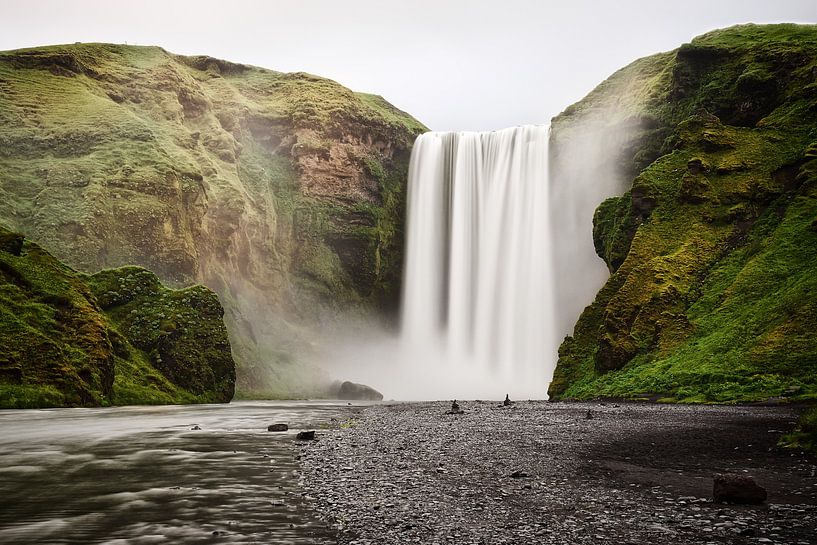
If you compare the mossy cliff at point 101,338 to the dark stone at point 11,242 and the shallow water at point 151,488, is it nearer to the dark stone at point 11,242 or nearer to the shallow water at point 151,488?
the dark stone at point 11,242

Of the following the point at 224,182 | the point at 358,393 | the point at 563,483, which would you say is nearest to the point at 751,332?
the point at 563,483

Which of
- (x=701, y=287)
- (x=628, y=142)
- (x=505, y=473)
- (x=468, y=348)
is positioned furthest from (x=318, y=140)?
(x=505, y=473)

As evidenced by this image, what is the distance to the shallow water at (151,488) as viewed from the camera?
7973 mm

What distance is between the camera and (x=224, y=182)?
75.0 metres

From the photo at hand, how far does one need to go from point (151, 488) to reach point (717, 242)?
4125 cm

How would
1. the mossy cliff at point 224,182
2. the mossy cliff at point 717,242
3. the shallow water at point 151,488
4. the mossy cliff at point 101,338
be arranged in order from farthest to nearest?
the mossy cliff at point 224,182 < the mossy cliff at point 101,338 < the mossy cliff at point 717,242 < the shallow water at point 151,488

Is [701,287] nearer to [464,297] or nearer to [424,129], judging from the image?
[464,297]

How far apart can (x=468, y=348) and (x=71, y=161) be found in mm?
48234

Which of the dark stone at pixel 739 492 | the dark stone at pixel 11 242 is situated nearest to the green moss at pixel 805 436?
the dark stone at pixel 739 492

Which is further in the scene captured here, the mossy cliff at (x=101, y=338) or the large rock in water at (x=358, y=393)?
the large rock in water at (x=358, y=393)

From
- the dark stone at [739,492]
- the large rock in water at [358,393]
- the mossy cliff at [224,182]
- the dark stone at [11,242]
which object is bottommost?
the large rock in water at [358,393]

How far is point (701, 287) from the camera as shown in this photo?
39031 mm

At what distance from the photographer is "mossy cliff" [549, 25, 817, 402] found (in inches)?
1170

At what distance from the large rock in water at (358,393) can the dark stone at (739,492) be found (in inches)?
2160
